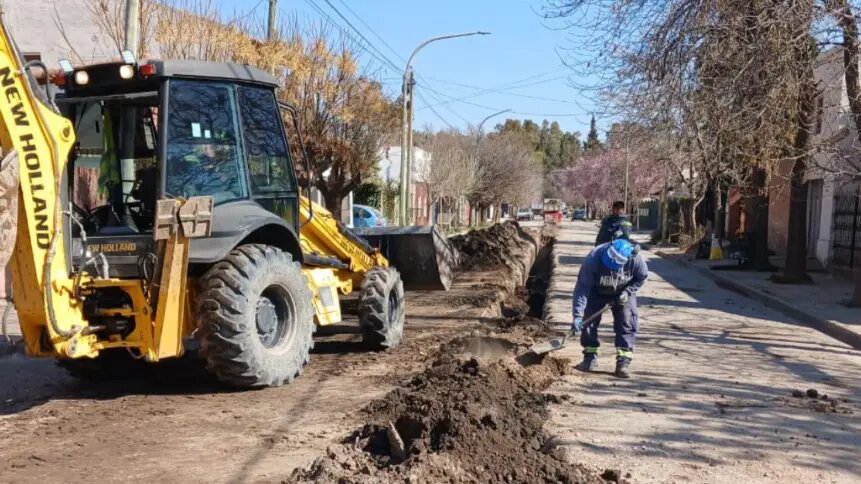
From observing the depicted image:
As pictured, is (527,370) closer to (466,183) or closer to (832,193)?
(832,193)

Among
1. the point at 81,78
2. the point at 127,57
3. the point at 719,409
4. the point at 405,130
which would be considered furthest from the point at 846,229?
the point at 81,78

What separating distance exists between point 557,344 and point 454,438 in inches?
159

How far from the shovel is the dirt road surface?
128 centimetres

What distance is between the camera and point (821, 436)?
5758 millimetres

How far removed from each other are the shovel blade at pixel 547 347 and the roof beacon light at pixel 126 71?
4885mm

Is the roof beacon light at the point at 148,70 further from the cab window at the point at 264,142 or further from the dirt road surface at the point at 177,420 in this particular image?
the dirt road surface at the point at 177,420

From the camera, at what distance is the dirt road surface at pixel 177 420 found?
4.99m

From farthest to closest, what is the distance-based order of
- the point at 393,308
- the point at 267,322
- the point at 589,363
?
the point at 393,308 → the point at 589,363 → the point at 267,322

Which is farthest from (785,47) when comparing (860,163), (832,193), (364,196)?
(364,196)

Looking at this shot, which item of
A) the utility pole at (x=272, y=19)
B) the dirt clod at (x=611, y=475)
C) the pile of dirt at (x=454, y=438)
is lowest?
the dirt clod at (x=611, y=475)

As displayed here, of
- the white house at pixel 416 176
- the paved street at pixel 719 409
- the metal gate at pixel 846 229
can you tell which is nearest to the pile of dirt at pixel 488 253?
the metal gate at pixel 846 229

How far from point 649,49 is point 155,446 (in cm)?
962

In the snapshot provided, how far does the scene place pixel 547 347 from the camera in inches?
364

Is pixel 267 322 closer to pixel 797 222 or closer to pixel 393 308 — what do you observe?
pixel 393 308
